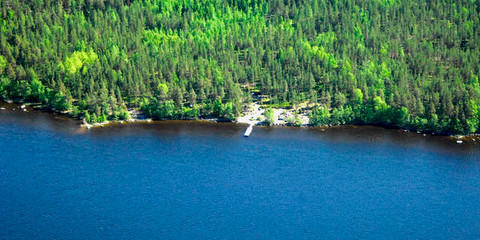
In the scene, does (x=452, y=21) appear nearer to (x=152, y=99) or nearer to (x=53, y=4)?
(x=152, y=99)

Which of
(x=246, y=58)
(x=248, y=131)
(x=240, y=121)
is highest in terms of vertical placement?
(x=246, y=58)

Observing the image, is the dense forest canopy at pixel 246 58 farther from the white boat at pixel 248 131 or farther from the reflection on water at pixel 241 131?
the white boat at pixel 248 131

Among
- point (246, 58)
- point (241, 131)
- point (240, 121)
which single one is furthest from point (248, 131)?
point (246, 58)

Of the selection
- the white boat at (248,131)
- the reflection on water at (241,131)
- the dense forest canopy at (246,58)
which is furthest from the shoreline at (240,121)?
the white boat at (248,131)

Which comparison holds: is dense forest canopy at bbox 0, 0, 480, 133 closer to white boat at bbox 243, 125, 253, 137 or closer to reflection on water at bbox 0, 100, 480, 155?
reflection on water at bbox 0, 100, 480, 155

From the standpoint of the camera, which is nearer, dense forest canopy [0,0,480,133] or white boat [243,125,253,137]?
white boat [243,125,253,137]

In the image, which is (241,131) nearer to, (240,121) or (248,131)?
(248,131)

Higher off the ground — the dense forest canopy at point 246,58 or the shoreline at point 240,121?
the dense forest canopy at point 246,58

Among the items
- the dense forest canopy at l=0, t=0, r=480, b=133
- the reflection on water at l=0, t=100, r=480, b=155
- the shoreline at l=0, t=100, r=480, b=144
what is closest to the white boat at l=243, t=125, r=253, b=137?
the reflection on water at l=0, t=100, r=480, b=155

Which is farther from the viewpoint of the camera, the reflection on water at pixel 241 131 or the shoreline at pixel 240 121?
the shoreline at pixel 240 121
